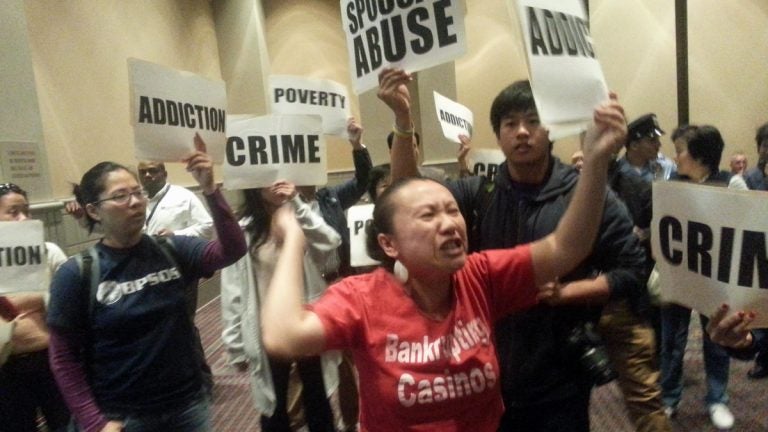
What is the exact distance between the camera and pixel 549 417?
1688mm

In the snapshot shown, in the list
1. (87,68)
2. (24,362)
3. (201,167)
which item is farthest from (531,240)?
(87,68)

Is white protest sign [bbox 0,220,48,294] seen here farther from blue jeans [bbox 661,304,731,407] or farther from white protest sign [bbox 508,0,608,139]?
blue jeans [bbox 661,304,731,407]

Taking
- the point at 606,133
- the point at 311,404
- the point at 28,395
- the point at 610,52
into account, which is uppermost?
the point at 610,52

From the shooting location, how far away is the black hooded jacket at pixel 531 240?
168cm

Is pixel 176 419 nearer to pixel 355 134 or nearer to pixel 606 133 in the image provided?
pixel 606 133

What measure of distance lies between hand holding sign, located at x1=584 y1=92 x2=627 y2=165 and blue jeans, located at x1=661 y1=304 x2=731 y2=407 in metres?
2.50

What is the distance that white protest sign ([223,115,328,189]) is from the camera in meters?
2.54

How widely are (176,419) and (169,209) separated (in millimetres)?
2666

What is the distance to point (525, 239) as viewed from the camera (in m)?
1.72

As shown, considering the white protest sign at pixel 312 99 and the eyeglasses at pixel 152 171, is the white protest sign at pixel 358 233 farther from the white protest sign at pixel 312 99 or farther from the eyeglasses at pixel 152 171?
the eyeglasses at pixel 152 171

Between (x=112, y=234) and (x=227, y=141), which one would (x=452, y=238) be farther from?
(x=227, y=141)

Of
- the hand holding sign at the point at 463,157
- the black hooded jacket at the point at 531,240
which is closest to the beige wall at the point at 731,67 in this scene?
the hand holding sign at the point at 463,157

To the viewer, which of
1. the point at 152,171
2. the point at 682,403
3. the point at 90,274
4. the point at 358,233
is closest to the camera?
the point at 90,274

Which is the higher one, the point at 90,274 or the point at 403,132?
the point at 403,132
